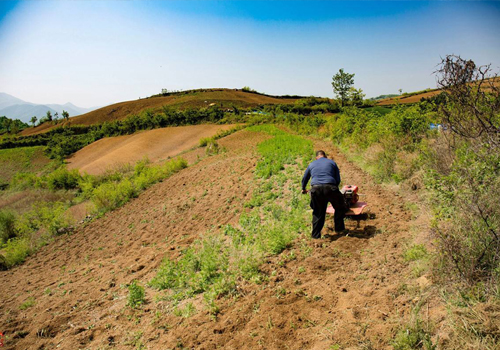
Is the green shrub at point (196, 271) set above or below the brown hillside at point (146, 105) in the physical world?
below

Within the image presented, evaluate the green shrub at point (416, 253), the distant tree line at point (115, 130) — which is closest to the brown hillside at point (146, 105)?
the distant tree line at point (115, 130)

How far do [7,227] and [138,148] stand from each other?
21.0m

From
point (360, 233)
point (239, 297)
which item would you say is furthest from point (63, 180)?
point (360, 233)

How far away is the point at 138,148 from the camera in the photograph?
118ft

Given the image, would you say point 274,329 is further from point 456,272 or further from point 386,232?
point 386,232

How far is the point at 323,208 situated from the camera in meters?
5.67

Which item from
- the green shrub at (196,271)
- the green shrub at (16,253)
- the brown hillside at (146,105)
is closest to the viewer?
the green shrub at (196,271)

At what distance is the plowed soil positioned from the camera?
3.44 m

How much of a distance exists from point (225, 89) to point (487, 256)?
82309 mm

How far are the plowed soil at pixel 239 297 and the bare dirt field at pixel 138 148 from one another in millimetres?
21931

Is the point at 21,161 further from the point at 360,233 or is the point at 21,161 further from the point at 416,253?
the point at 416,253

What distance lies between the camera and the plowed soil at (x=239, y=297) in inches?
135

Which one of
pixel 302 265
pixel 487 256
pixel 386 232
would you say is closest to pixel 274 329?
pixel 302 265

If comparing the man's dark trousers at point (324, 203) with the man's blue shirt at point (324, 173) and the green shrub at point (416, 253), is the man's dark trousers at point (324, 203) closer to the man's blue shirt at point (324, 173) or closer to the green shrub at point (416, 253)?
the man's blue shirt at point (324, 173)
